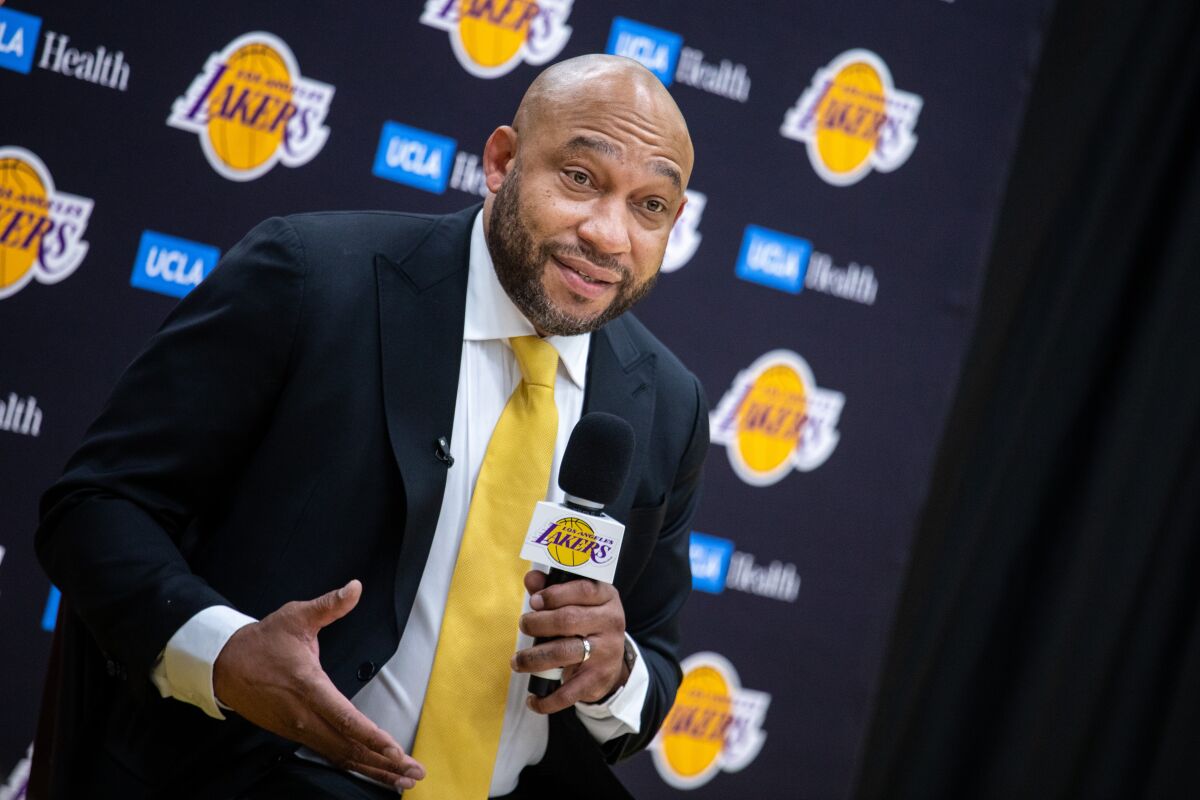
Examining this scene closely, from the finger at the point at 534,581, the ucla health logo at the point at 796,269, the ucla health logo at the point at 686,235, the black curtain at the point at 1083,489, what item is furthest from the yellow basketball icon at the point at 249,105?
the black curtain at the point at 1083,489

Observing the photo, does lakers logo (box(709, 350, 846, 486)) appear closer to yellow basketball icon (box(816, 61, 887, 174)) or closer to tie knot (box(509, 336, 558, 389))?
yellow basketball icon (box(816, 61, 887, 174))

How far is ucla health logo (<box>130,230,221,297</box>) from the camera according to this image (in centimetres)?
289

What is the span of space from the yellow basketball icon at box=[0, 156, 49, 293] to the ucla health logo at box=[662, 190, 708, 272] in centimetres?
160

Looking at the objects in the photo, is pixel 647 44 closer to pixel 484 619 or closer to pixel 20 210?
pixel 20 210

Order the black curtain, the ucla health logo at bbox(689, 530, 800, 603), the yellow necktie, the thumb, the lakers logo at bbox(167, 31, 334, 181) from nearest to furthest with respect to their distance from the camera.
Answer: the thumb < the yellow necktie < the lakers logo at bbox(167, 31, 334, 181) < the black curtain < the ucla health logo at bbox(689, 530, 800, 603)

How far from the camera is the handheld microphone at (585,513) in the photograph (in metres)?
1.48

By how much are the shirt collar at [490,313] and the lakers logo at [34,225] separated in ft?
4.68

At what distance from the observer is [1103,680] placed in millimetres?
2994

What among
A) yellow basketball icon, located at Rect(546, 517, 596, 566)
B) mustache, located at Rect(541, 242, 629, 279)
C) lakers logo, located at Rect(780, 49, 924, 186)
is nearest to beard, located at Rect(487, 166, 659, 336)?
mustache, located at Rect(541, 242, 629, 279)

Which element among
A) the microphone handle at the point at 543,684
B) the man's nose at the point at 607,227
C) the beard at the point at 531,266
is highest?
the man's nose at the point at 607,227

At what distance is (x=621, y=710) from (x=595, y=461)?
1.67ft

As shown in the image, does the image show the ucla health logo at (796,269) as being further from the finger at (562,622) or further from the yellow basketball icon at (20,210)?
the finger at (562,622)

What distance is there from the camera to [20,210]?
2793 millimetres

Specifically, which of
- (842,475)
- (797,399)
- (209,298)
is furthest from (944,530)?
(209,298)
